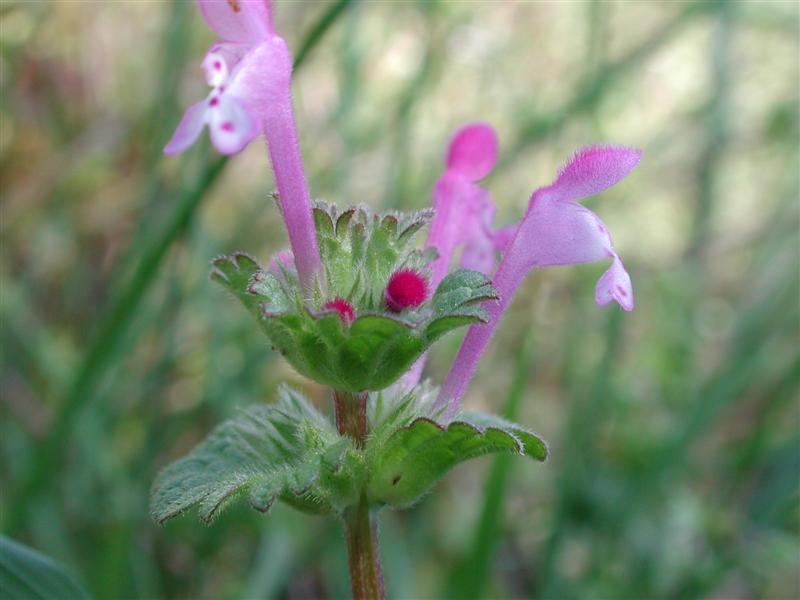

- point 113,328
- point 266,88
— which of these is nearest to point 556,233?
point 266,88

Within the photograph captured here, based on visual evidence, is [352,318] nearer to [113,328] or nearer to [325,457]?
[325,457]

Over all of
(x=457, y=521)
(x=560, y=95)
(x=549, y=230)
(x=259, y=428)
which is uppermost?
(x=549, y=230)

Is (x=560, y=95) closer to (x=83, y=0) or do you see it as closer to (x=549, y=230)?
(x=83, y=0)

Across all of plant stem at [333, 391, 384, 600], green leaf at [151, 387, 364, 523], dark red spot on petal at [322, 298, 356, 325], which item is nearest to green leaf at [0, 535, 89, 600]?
green leaf at [151, 387, 364, 523]

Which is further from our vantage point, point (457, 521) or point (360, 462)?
point (457, 521)

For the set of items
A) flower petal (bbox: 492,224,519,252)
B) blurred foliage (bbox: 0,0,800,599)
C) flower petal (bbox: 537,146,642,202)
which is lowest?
blurred foliage (bbox: 0,0,800,599)

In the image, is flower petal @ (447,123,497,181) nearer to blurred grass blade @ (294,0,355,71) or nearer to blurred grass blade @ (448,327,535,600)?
blurred grass blade @ (294,0,355,71)

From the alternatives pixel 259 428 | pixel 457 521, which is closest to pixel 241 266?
pixel 259 428
